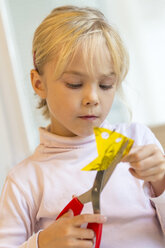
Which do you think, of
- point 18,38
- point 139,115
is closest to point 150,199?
point 139,115

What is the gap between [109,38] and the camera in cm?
84

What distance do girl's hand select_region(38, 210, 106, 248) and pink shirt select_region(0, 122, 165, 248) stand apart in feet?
0.30

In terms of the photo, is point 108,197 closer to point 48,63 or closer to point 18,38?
point 48,63

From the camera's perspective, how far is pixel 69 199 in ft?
2.74

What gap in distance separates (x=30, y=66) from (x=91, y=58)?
694 mm

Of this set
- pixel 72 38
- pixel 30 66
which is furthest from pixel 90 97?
pixel 30 66

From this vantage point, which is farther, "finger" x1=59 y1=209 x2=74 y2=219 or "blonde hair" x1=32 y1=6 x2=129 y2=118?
"blonde hair" x1=32 y1=6 x2=129 y2=118

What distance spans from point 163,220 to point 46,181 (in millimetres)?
265

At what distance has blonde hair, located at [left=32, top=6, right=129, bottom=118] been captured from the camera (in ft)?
2.63

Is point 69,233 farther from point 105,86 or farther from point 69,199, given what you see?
point 105,86

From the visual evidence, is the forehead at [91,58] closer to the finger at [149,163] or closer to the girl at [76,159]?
the girl at [76,159]

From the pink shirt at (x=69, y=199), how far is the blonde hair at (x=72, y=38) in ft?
0.60

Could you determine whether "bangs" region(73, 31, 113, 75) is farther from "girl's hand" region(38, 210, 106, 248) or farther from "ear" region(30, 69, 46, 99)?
"girl's hand" region(38, 210, 106, 248)

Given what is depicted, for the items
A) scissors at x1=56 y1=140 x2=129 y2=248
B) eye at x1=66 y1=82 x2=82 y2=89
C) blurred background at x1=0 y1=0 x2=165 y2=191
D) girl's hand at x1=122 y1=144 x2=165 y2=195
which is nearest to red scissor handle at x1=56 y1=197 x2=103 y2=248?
scissors at x1=56 y1=140 x2=129 y2=248
